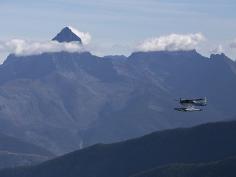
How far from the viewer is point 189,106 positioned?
166m

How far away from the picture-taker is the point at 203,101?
16250cm

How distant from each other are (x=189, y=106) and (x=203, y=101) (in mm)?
4339
